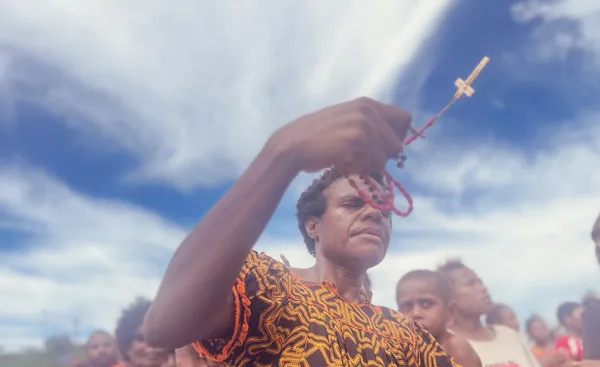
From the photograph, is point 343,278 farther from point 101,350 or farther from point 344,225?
point 101,350

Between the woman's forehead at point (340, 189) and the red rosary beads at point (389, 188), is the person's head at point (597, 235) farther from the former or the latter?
the red rosary beads at point (389, 188)

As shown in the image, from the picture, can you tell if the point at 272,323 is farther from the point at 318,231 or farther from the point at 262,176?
the point at 318,231

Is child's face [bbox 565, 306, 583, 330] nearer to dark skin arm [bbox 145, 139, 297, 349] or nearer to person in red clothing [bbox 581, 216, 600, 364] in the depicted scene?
person in red clothing [bbox 581, 216, 600, 364]

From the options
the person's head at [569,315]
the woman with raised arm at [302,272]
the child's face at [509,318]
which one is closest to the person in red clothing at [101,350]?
the woman with raised arm at [302,272]

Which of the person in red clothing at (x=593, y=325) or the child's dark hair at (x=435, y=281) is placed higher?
the child's dark hair at (x=435, y=281)

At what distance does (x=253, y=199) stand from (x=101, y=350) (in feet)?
16.7

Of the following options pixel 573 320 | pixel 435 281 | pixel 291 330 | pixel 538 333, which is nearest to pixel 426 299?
pixel 435 281

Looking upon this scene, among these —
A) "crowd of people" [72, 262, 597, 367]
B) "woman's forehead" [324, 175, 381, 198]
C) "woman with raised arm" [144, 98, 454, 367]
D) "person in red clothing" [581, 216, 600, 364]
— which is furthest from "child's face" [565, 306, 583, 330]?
"woman's forehead" [324, 175, 381, 198]

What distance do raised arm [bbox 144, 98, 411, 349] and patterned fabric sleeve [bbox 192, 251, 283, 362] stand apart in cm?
19

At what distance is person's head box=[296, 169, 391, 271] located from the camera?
200 cm

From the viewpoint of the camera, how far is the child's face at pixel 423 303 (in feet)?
11.8

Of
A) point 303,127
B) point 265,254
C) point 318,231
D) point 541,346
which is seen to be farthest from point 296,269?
point 541,346

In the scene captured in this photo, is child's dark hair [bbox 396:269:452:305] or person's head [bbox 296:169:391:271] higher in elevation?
child's dark hair [bbox 396:269:452:305]

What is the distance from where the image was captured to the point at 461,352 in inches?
123
